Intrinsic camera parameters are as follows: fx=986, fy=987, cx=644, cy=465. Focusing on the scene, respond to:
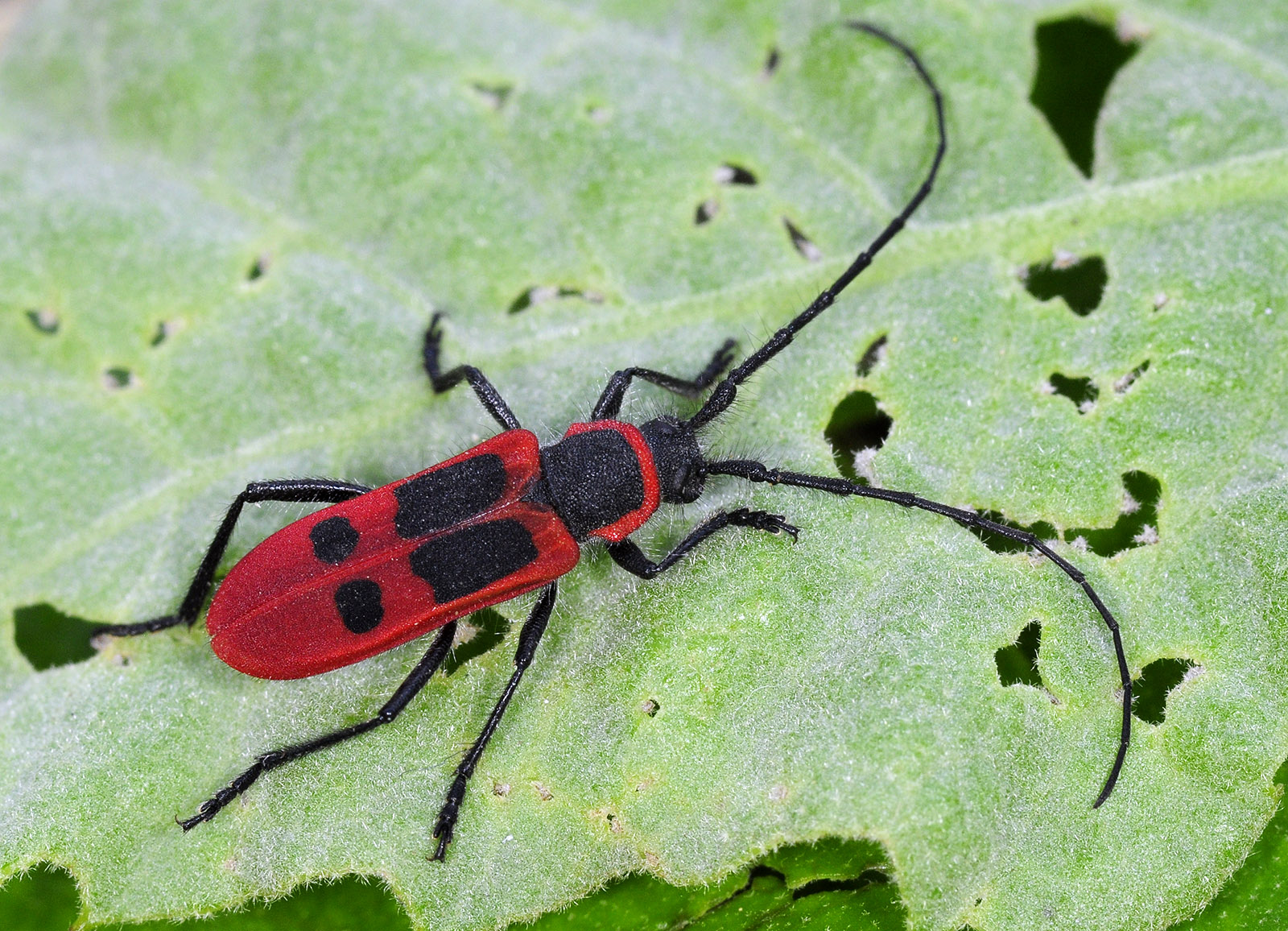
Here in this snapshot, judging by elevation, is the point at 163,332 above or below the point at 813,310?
below

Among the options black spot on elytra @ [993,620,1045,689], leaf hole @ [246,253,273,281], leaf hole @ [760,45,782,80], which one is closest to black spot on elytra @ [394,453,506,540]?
leaf hole @ [246,253,273,281]

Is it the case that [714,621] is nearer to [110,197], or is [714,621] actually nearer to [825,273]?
[825,273]

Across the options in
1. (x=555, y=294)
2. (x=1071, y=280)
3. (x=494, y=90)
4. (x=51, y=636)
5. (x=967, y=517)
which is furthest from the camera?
(x=494, y=90)

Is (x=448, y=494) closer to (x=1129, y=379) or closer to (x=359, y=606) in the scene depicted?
(x=359, y=606)

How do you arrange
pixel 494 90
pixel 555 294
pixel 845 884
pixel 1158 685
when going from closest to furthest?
pixel 1158 685 → pixel 845 884 → pixel 555 294 → pixel 494 90

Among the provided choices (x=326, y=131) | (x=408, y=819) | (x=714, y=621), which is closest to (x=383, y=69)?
(x=326, y=131)

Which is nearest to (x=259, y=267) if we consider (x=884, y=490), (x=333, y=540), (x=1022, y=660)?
(x=333, y=540)
